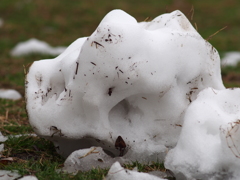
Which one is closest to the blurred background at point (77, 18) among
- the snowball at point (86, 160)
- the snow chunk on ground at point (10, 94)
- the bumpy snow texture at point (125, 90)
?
the snow chunk on ground at point (10, 94)

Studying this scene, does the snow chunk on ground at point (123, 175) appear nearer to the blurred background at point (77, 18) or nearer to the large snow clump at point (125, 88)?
the large snow clump at point (125, 88)

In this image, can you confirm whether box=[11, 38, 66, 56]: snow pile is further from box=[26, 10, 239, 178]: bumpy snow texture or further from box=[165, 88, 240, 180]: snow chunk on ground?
box=[165, 88, 240, 180]: snow chunk on ground

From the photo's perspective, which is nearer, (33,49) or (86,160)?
(86,160)

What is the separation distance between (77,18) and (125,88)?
29.9 feet

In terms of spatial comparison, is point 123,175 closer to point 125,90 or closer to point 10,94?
point 125,90

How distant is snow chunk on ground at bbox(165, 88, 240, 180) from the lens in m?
2.22

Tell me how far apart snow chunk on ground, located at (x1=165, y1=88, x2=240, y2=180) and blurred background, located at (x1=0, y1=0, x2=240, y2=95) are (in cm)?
558

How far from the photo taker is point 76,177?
2383 millimetres

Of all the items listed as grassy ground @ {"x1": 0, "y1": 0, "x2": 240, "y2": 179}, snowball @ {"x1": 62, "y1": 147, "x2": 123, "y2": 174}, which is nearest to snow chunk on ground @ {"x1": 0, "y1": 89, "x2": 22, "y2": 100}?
grassy ground @ {"x1": 0, "y1": 0, "x2": 240, "y2": 179}

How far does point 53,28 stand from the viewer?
10531 mm

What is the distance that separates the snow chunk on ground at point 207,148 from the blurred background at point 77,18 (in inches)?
220

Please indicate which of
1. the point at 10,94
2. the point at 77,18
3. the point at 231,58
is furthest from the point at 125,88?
the point at 77,18

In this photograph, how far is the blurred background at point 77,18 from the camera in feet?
30.2

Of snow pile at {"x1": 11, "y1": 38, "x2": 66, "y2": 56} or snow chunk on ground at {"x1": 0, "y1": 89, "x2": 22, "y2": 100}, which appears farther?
snow pile at {"x1": 11, "y1": 38, "x2": 66, "y2": 56}
